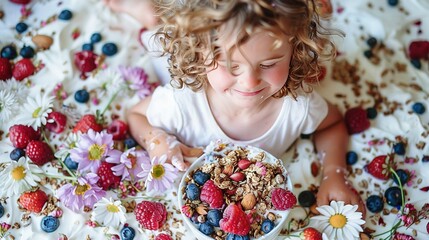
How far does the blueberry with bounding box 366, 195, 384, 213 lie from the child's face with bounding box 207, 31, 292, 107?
425 mm

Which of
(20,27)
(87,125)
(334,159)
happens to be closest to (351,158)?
(334,159)

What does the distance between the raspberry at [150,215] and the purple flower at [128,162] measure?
86 millimetres

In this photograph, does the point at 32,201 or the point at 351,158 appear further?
the point at 351,158

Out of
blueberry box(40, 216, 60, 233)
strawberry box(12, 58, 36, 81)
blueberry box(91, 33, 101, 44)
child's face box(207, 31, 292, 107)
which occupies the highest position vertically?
child's face box(207, 31, 292, 107)

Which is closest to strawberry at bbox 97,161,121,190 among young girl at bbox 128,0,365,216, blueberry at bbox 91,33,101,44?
young girl at bbox 128,0,365,216

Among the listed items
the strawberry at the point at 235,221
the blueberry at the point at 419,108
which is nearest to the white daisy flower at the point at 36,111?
the strawberry at the point at 235,221

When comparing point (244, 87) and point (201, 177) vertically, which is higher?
point (244, 87)

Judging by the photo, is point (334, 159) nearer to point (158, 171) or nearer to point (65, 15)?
point (158, 171)

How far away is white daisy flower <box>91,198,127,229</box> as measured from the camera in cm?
149

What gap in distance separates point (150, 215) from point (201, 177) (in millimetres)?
168

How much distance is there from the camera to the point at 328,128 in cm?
172

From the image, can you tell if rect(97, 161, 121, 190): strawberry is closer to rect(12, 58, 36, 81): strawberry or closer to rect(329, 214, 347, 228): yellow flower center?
rect(12, 58, 36, 81): strawberry

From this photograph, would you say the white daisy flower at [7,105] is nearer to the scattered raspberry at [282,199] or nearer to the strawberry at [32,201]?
the strawberry at [32,201]

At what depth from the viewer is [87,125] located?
1651 mm
